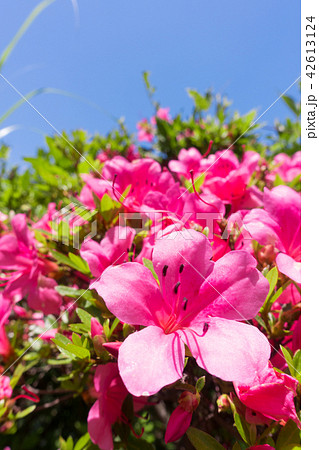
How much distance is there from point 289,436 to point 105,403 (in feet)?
1.64

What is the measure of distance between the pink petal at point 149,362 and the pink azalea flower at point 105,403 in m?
0.32

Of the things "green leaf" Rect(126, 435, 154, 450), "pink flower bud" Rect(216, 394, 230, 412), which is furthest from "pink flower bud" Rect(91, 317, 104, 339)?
"green leaf" Rect(126, 435, 154, 450)

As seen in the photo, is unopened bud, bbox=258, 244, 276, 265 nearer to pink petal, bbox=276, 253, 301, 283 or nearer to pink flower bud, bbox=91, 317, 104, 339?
pink petal, bbox=276, 253, 301, 283

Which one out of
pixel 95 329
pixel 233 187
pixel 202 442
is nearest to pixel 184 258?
pixel 95 329

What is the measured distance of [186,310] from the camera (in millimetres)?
789

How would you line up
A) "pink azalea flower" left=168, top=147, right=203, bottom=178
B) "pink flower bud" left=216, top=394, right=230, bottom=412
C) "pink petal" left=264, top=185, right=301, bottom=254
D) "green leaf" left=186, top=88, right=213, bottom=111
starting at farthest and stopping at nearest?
1. "green leaf" left=186, top=88, right=213, bottom=111
2. "pink azalea flower" left=168, top=147, right=203, bottom=178
3. "pink petal" left=264, top=185, right=301, bottom=254
4. "pink flower bud" left=216, top=394, right=230, bottom=412

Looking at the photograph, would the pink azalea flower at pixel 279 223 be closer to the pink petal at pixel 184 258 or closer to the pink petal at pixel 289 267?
the pink petal at pixel 289 267

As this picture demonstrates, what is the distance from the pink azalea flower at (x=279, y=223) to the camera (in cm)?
90

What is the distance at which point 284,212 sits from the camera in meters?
0.96

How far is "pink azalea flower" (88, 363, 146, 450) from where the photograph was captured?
0.91m

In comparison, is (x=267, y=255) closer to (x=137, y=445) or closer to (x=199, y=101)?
(x=137, y=445)

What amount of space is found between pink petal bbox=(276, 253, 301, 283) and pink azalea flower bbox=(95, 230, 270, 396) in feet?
0.36
